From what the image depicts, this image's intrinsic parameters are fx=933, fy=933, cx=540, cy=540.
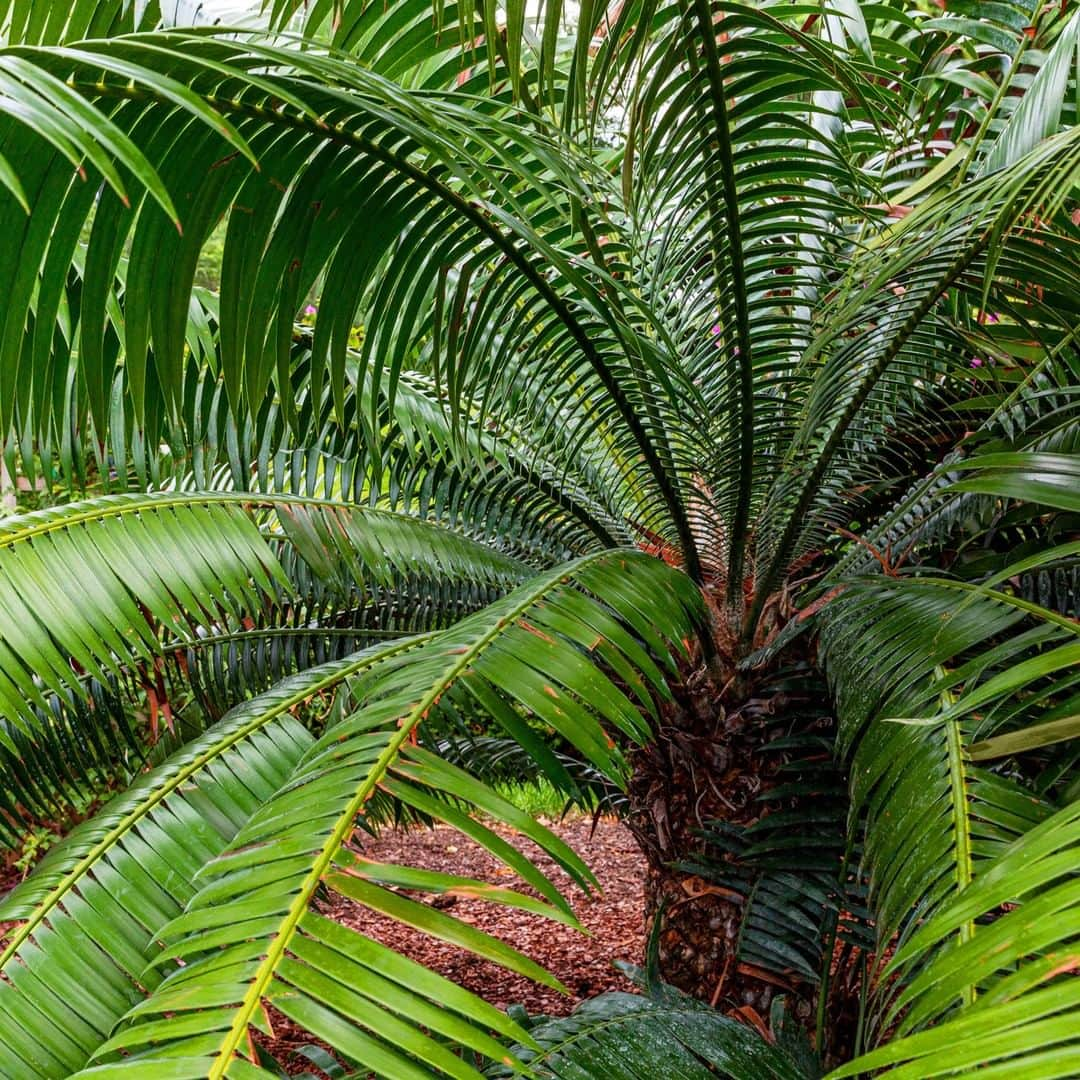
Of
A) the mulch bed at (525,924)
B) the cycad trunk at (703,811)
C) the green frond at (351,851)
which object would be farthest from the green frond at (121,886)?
the mulch bed at (525,924)

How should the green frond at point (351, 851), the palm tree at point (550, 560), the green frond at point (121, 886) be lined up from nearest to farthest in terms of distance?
the green frond at point (351, 851), the palm tree at point (550, 560), the green frond at point (121, 886)

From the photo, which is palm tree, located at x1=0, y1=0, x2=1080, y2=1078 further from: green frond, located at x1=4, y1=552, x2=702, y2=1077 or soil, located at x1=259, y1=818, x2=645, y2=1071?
soil, located at x1=259, y1=818, x2=645, y2=1071

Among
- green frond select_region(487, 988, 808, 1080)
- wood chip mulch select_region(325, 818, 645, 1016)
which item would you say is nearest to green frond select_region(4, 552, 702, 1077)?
green frond select_region(487, 988, 808, 1080)

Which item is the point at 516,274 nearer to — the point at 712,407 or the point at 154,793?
the point at 712,407

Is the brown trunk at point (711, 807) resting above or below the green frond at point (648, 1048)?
above

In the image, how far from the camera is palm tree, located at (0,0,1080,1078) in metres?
0.77

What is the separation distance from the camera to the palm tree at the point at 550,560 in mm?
767

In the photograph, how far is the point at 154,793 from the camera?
1.22 meters

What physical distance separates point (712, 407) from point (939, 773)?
40.7 inches

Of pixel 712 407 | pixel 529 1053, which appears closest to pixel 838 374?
pixel 712 407

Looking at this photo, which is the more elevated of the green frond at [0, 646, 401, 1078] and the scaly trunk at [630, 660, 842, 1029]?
the scaly trunk at [630, 660, 842, 1029]

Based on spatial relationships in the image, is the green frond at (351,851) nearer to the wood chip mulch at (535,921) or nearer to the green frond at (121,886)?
the green frond at (121,886)

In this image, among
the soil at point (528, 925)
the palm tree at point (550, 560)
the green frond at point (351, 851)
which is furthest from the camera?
the soil at point (528, 925)

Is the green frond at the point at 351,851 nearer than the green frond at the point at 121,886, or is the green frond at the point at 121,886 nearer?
the green frond at the point at 351,851
